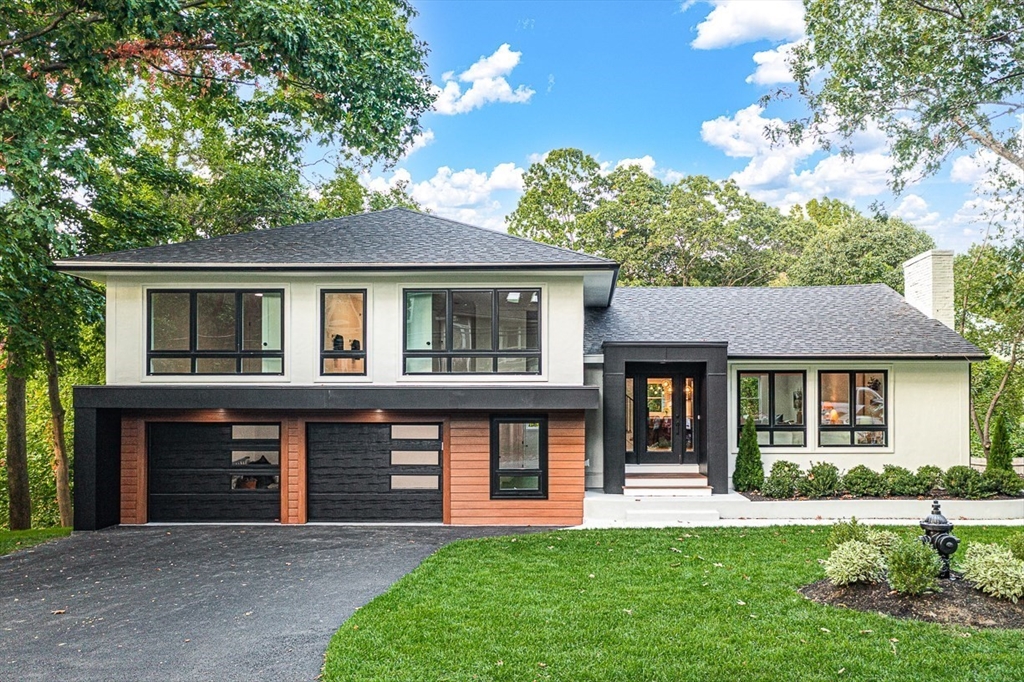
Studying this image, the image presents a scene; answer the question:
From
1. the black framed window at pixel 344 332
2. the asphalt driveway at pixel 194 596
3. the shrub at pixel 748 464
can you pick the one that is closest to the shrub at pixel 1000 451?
the shrub at pixel 748 464

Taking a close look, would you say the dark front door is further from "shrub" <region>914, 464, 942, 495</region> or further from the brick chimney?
the brick chimney

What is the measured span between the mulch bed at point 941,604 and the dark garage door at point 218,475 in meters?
8.96

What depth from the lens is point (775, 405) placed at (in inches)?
535

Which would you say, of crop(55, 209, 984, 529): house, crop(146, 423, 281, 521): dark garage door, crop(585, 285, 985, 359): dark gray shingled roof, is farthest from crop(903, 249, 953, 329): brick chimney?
crop(146, 423, 281, 521): dark garage door

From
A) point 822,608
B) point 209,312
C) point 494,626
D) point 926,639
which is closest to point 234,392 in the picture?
point 209,312

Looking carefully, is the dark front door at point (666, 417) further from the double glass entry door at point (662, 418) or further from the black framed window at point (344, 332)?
the black framed window at point (344, 332)

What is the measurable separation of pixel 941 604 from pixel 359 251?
9772 mm

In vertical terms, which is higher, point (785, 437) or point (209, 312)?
point (209, 312)

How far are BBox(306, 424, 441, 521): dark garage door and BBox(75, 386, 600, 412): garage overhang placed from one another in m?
0.74

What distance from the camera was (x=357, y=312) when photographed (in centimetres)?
1140

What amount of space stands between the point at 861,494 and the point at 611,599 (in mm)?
7466

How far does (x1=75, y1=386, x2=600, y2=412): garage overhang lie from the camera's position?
35.6 ft

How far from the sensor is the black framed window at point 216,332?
11.4m

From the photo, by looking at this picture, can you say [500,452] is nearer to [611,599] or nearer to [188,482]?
[611,599]
